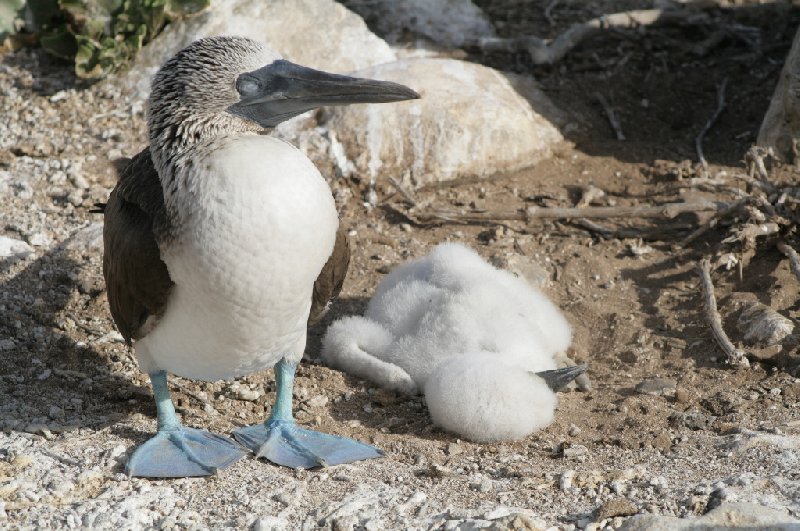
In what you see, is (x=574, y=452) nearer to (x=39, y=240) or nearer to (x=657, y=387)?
(x=657, y=387)

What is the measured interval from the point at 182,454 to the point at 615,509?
68.1 inches

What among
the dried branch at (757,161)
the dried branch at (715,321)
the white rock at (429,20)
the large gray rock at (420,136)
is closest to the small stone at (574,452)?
the dried branch at (715,321)

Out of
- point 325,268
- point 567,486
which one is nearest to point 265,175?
point 325,268

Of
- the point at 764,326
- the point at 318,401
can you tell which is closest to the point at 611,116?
the point at 764,326

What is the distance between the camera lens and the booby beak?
4086 mm

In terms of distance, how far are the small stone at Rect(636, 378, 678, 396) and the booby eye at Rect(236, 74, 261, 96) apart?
7.42ft

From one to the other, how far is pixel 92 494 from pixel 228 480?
512mm

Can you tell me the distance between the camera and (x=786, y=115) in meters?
6.64

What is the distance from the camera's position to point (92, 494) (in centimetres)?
397

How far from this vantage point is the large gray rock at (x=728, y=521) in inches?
136

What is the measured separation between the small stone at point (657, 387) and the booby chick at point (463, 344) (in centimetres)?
31

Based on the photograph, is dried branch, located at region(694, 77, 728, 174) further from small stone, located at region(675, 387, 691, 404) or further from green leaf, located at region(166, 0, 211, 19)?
green leaf, located at region(166, 0, 211, 19)

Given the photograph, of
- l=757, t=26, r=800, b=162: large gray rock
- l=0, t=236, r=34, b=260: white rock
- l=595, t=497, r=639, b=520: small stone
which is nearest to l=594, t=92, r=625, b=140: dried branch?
l=757, t=26, r=800, b=162: large gray rock

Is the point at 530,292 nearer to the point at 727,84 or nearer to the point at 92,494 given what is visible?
the point at 92,494
